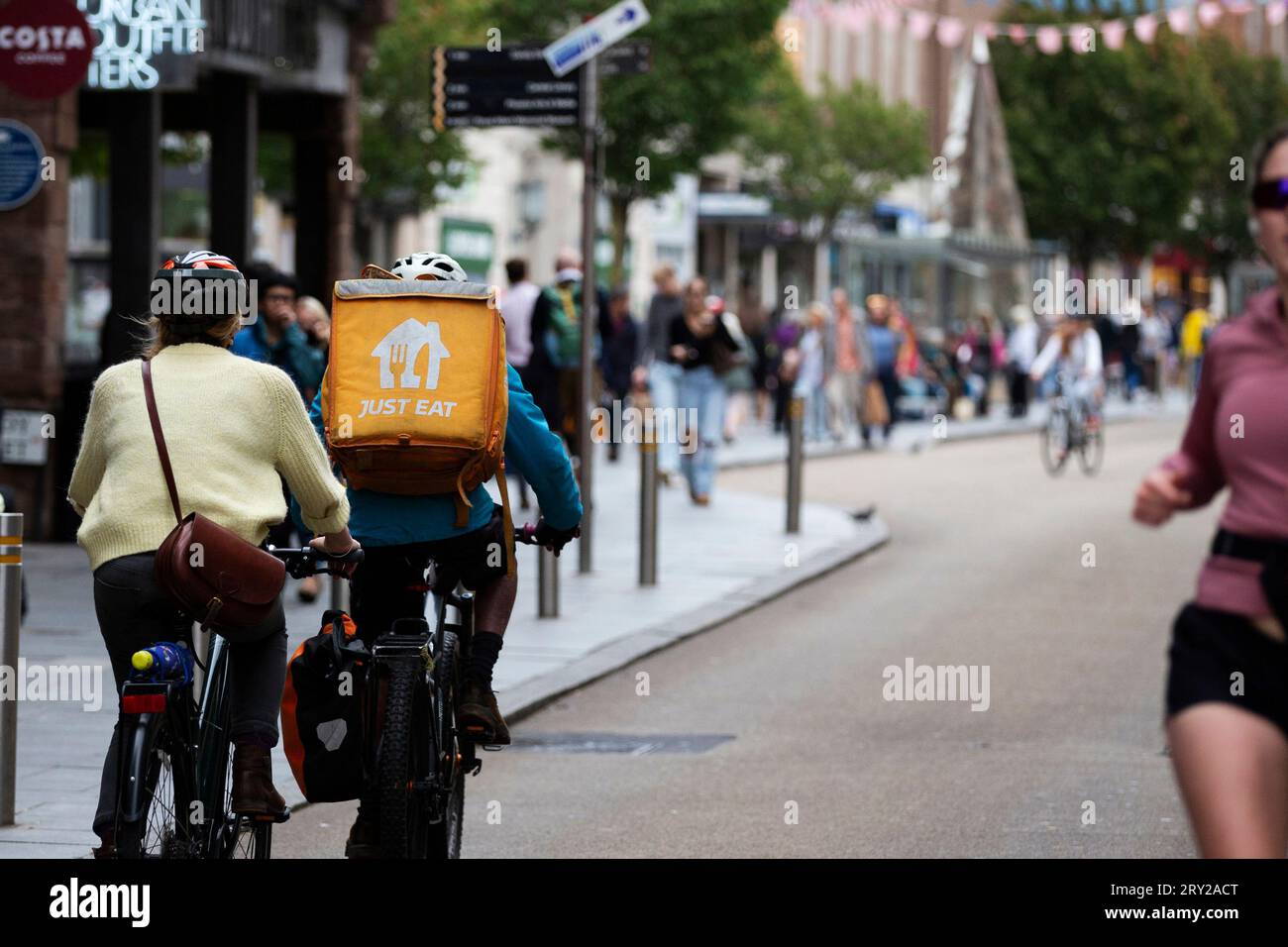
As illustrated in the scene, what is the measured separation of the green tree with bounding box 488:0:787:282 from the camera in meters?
34.2

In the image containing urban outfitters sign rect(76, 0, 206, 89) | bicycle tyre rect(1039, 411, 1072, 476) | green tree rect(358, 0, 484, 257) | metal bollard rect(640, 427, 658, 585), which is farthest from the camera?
green tree rect(358, 0, 484, 257)

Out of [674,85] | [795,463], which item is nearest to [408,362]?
[795,463]

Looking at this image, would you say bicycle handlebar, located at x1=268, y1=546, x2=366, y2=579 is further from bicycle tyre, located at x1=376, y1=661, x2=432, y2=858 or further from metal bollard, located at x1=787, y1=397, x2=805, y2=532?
metal bollard, located at x1=787, y1=397, x2=805, y2=532

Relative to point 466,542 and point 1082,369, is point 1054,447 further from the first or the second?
point 466,542

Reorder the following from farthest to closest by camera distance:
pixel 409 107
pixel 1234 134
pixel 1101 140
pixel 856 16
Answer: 1. pixel 1234 134
2. pixel 1101 140
3. pixel 856 16
4. pixel 409 107

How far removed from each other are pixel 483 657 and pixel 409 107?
27472 mm

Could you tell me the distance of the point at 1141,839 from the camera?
24.1ft

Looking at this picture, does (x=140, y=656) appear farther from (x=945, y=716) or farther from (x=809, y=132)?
(x=809, y=132)

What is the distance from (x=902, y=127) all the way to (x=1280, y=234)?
162ft

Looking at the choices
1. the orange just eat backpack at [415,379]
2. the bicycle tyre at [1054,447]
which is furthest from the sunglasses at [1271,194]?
the bicycle tyre at [1054,447]

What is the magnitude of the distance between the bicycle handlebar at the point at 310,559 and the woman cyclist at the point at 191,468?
3 centimetres

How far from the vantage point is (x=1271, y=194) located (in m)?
3.85

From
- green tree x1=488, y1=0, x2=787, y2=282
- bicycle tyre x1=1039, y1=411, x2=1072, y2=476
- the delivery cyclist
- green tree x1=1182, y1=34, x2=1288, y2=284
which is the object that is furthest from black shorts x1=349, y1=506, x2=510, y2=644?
green tree x1=1182, y1=34, x2=1288, y2=284

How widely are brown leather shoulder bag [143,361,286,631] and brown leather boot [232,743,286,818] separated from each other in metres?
0.35
